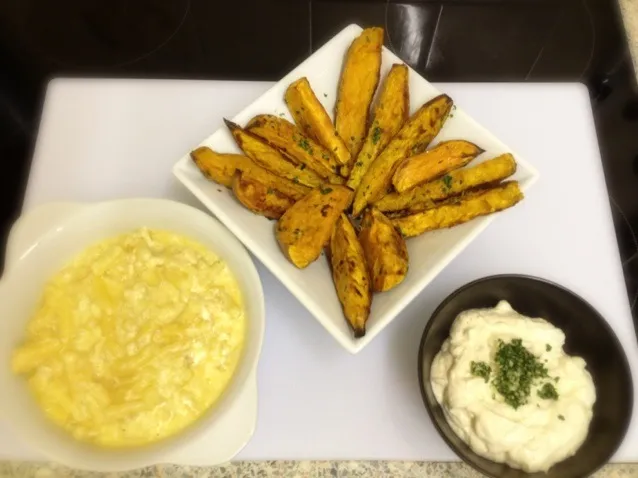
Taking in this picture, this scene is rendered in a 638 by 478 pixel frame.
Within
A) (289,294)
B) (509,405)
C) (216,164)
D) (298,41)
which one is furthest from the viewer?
(298,41)

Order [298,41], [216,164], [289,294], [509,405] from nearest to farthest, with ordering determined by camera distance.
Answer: [509,405] < [216,164] < [289,294] < [298,41]

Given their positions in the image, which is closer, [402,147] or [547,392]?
[547,392]

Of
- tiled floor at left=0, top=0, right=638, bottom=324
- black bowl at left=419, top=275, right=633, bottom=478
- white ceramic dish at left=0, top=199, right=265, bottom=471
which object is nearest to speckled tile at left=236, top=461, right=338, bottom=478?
white ceramic dish at left=0, top=199, right=265, bottom=471

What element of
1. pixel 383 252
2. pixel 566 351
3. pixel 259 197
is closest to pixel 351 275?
→ pixel 383 252

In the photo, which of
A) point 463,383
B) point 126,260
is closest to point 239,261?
point 126,260

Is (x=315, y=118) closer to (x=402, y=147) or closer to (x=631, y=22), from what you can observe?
(x=402, y=147)

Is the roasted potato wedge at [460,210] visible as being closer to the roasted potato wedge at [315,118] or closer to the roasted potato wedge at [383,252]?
the roasted potato wedge at [383,252]
